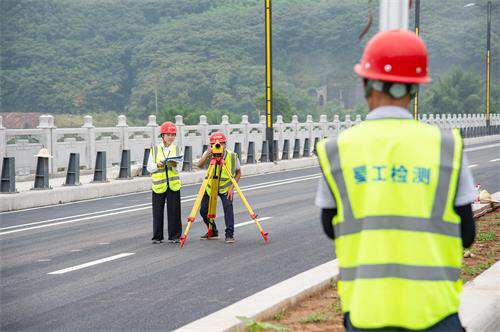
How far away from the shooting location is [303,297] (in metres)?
8.29

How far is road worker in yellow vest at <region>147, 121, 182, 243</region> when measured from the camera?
46.5ft

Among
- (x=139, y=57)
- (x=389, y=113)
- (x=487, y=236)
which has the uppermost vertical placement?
(x=139, y=57)

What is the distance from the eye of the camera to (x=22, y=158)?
2888 cm

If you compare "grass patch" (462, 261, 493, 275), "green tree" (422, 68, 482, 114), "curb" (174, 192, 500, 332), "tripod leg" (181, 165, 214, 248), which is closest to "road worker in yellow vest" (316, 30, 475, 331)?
"curb" (174, 192, 500, 332)

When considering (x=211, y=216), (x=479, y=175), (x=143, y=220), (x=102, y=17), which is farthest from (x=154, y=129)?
(x=102, y=17)

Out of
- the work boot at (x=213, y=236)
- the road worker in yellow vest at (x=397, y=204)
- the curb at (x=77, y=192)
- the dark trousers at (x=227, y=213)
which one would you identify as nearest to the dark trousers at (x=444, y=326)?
the road worker in yellow vest at (x=397, y=204)

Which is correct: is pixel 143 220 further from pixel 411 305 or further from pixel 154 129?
pixel 154 129

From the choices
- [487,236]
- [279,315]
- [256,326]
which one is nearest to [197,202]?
[487,236]

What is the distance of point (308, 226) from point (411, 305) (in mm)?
13306

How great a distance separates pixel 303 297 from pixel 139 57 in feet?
513

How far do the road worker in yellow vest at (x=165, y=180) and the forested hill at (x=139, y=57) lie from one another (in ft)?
350

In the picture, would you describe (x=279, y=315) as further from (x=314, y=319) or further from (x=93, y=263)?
(x=93, y=263)

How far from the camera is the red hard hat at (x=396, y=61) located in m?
3.52

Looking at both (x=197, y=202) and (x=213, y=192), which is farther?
(x=213, y=192)
